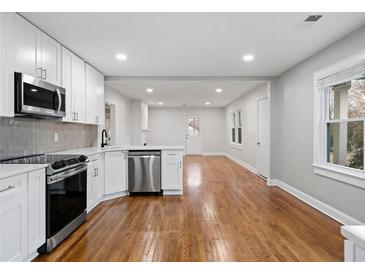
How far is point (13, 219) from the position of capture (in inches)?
71.9

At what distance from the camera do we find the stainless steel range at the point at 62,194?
7.40 feet

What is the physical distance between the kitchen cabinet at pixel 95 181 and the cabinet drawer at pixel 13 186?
141cm

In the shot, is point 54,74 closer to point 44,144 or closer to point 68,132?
point 44,144

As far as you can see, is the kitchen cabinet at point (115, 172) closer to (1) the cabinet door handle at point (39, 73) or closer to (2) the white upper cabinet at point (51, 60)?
(2) the white upper cabinet at point (51, 60)

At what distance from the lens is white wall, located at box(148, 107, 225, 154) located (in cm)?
1120

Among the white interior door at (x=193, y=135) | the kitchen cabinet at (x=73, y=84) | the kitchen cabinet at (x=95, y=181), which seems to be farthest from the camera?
the white interior door at (x=193, y=135)

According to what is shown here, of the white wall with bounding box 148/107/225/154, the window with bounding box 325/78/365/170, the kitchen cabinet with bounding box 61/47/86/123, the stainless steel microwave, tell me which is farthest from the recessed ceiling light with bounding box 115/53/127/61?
the white wall with bounding box 148/107/225/154

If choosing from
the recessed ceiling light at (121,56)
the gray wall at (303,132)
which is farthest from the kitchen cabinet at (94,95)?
the gray wall at (303,132)

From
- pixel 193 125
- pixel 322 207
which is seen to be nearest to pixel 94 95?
pixel 322 207

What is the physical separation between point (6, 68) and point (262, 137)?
5.41 m

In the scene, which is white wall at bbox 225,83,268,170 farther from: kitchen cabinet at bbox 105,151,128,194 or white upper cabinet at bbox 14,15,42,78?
white upper cabinet at bbox 14,15,42,78

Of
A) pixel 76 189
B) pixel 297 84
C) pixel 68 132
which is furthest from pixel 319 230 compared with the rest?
pixel 68 132

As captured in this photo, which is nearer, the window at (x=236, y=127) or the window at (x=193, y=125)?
the window at (x=236, y=127)

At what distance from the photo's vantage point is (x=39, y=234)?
2.14 metres
